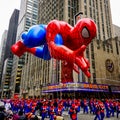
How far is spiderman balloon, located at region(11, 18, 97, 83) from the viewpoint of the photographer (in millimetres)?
6941

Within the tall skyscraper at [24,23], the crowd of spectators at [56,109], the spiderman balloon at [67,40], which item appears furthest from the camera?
the tall skyscraper at [24,23]

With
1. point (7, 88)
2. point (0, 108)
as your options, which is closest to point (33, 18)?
point (7, 88)

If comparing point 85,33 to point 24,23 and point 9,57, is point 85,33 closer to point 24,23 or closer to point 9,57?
point 24,23

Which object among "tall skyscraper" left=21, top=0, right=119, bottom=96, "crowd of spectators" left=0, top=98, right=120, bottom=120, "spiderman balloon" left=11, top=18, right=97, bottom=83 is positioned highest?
"tall skyscraper" left=21, top=0, right=119, bottom=96

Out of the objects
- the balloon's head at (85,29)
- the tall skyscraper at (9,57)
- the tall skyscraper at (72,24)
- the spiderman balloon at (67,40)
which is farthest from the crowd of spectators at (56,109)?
the tall skyscraper at (9,57)

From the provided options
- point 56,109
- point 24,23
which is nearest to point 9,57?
point 24,23

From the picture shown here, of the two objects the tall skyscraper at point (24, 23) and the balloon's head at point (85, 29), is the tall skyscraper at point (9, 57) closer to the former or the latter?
the tall skyscraper at point (24, 23)

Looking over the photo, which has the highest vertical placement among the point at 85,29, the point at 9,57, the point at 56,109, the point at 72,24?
the point at 9,57

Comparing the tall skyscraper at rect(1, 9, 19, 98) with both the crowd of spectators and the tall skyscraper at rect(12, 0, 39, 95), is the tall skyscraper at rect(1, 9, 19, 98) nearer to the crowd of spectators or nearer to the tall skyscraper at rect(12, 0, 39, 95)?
the tall skyscraper at rect(12, 0, 39, 95)

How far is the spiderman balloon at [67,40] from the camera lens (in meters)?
6.94

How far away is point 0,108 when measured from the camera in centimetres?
589

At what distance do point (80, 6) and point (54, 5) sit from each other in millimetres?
12430

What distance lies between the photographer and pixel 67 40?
830 cm

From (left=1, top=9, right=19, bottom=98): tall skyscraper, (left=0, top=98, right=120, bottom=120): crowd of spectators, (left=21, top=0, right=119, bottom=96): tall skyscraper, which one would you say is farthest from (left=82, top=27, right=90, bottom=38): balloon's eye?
(left=1, top=9, right=19, bottom=98): tall skyscraper
